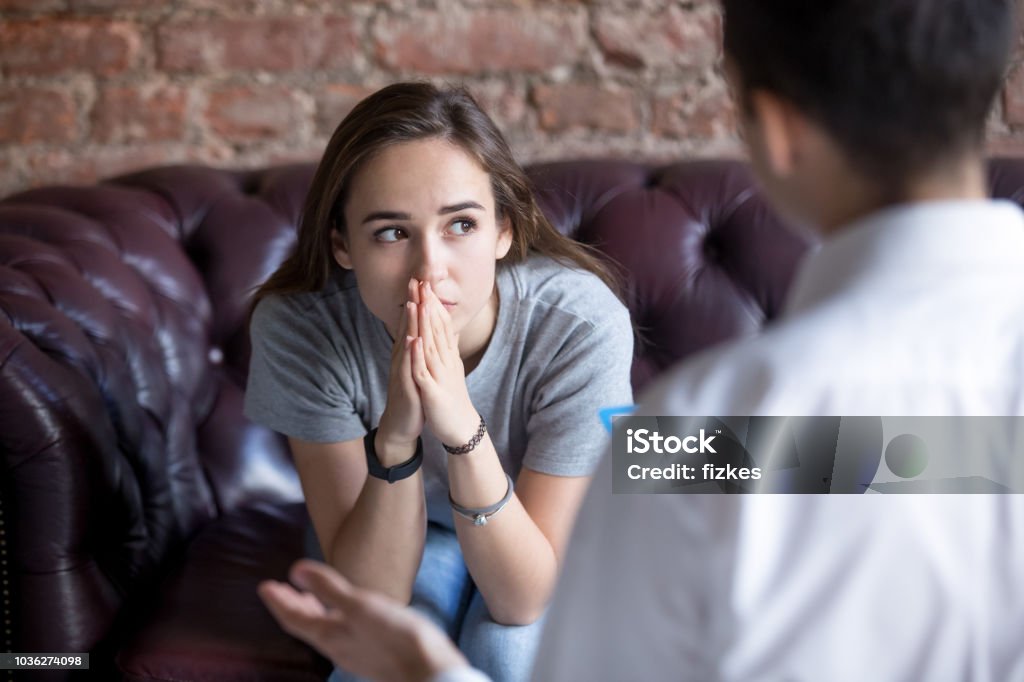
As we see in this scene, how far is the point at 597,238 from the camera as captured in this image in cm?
191

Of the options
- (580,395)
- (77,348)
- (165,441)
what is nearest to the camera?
(580,395)

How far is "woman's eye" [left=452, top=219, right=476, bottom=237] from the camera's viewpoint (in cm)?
137

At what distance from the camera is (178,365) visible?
1.88 metres

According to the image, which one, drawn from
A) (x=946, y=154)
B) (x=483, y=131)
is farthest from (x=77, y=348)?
(x=946, y=154)

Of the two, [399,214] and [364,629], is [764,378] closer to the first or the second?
[364,629]

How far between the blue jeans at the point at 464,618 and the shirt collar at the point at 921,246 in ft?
2.78

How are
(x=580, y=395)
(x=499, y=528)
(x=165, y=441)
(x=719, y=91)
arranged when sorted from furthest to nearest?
(x=719, y=91)
(x=165, y=441)
(x=580, y=395)
(x=499, y=528)

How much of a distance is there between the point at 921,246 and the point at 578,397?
0.83 m

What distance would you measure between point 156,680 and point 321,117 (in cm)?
126

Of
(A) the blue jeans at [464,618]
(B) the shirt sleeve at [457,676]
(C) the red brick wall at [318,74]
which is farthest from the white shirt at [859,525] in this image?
(C) the red brick wall at [318,74]

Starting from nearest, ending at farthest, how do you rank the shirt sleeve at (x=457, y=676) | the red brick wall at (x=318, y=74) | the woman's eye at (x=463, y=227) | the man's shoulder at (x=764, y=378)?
the man's shoulder at (x=764, y=378) < the shirt sleeve at (x=457, y=676) < the woman's eye at (x=463, y=227) < the red brick wall at (x=318, y=74)

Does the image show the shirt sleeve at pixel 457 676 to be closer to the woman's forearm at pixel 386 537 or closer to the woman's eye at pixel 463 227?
the woman's forearm at pixel 386 537

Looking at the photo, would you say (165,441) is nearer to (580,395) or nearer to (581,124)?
(580,395)

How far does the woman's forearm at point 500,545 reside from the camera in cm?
128
